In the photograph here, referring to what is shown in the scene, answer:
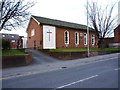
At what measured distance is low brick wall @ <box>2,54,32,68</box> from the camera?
75.1 ft

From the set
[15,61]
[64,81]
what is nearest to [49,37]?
[15,61]

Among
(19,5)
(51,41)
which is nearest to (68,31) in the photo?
(51,41)

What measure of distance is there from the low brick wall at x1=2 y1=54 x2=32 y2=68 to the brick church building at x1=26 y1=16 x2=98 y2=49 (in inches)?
576

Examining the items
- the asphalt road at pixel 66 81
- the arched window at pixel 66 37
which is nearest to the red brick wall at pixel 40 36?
the arched window at pixel 66 37

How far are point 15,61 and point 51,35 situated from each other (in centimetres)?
1840

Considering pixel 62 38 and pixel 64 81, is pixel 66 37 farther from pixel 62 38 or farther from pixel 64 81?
pixel 64 81

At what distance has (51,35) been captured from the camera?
41.8m

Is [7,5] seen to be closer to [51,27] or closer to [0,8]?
[0,8]

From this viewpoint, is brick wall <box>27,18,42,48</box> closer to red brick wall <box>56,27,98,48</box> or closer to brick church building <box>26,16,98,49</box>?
brick church building <box>26,16,98,49</box>

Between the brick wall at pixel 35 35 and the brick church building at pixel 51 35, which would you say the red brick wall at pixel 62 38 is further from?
the brick wall at pixel 35 35

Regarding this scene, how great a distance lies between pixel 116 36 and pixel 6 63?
168ft

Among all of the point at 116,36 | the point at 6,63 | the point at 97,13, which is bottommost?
the point at 6,63

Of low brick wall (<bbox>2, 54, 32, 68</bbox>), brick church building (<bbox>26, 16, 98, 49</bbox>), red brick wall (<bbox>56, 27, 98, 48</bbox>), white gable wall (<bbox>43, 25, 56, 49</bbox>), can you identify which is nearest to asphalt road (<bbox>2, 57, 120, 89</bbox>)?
low brick wall (<bbox>2, 54, 32, 68</bbox>)

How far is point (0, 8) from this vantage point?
26.6 m
